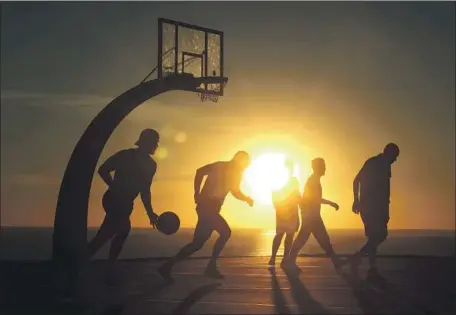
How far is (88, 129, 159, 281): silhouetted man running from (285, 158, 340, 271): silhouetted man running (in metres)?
4.25

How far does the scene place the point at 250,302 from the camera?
9.70 meters

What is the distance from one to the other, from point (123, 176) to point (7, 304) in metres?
3.69

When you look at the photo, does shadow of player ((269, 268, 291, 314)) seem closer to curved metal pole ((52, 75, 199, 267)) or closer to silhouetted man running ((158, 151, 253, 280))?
silhouetted man running ((158, 151, 253, 280))

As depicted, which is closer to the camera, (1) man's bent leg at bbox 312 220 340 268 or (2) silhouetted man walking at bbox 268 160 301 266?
(1) man's bent leg at bbox 312 220 340 268

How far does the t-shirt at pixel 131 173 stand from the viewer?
12688 mm

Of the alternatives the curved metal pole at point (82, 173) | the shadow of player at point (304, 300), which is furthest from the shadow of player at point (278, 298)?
the curved metal pole at point (82, 173)

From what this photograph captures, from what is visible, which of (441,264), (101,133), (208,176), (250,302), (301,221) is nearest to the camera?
(250,302)

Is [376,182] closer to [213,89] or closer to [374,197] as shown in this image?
[374,197]

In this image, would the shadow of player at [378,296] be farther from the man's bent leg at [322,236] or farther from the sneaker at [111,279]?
the sneaker at [111,279]

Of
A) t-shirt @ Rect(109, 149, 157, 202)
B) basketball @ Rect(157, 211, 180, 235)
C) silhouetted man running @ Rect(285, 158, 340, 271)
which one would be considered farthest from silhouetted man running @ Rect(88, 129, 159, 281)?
silhouetted man running @ Rect(285, 158, 340, 271)

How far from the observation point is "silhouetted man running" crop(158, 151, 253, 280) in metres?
13.5

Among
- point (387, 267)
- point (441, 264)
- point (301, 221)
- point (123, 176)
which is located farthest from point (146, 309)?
point (441, 264)

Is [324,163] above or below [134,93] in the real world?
below

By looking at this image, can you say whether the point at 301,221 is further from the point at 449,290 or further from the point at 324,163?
the point at 449,290
